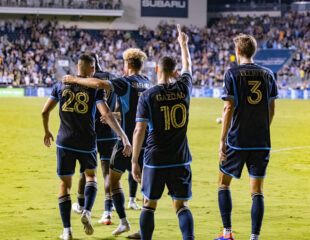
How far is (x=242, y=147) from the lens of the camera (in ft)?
22.9

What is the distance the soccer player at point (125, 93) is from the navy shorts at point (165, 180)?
54.0 inches

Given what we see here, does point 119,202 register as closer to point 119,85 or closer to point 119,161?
point 119,161

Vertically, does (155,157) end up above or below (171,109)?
below

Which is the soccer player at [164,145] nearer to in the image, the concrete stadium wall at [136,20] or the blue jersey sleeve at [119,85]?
the blue jersey sleeve at [119,85]

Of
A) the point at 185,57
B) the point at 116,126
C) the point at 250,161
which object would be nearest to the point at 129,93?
the point at 116,126

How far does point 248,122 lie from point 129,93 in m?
1.56

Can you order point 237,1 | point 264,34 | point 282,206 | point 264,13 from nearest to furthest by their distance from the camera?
point 282,206 → point 264,34 → point 264,13 → point 237,1

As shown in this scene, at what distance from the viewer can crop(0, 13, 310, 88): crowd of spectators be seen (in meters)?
50.5

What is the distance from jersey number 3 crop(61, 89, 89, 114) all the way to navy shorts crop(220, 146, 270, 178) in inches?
74.5

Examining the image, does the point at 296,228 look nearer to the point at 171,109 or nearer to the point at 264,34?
the point at 171,109

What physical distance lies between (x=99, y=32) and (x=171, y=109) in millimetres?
54863

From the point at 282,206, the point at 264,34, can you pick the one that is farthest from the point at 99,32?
the point at 282,206

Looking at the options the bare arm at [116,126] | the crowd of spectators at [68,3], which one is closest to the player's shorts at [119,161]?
the bare arm at [116,126]

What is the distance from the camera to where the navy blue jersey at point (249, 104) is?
6879 millimetres
